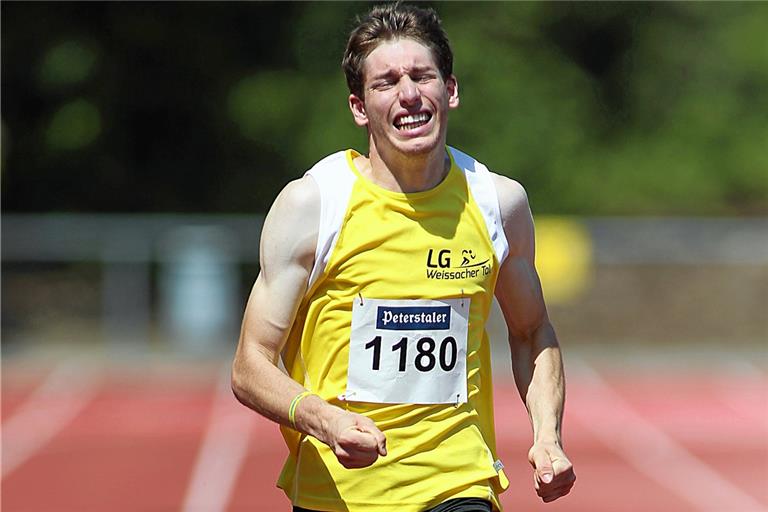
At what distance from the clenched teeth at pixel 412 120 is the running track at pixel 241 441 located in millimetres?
5522

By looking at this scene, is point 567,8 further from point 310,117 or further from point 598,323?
point 598,323

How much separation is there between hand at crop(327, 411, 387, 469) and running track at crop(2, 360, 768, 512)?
569 centimetres

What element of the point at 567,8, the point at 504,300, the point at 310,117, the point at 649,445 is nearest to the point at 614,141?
the point at 567,8

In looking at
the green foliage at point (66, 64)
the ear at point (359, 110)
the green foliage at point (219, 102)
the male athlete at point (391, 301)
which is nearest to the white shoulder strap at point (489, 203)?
the male athlete at point (391, 301)

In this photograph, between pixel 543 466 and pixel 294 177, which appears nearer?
pixel 543 466

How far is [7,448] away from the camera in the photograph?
11852 mm

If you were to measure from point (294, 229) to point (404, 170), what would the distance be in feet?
1.12

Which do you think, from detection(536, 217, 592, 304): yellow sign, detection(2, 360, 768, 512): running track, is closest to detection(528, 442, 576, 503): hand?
detection(2, 360, 768, 512): running track

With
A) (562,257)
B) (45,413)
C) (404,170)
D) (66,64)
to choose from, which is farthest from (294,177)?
(404,170)

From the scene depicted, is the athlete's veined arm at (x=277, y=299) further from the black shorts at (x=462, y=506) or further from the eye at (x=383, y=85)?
the black shorts at (x=462, y=506)

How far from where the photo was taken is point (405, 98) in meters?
3.60

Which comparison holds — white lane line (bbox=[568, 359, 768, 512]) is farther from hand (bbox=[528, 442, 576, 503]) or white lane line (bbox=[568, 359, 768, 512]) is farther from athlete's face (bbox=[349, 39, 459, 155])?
athlete's face (bbox=[349, 39, 459, 155])

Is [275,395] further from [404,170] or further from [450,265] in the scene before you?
[404,170]

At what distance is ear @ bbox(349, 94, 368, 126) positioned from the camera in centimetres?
376
